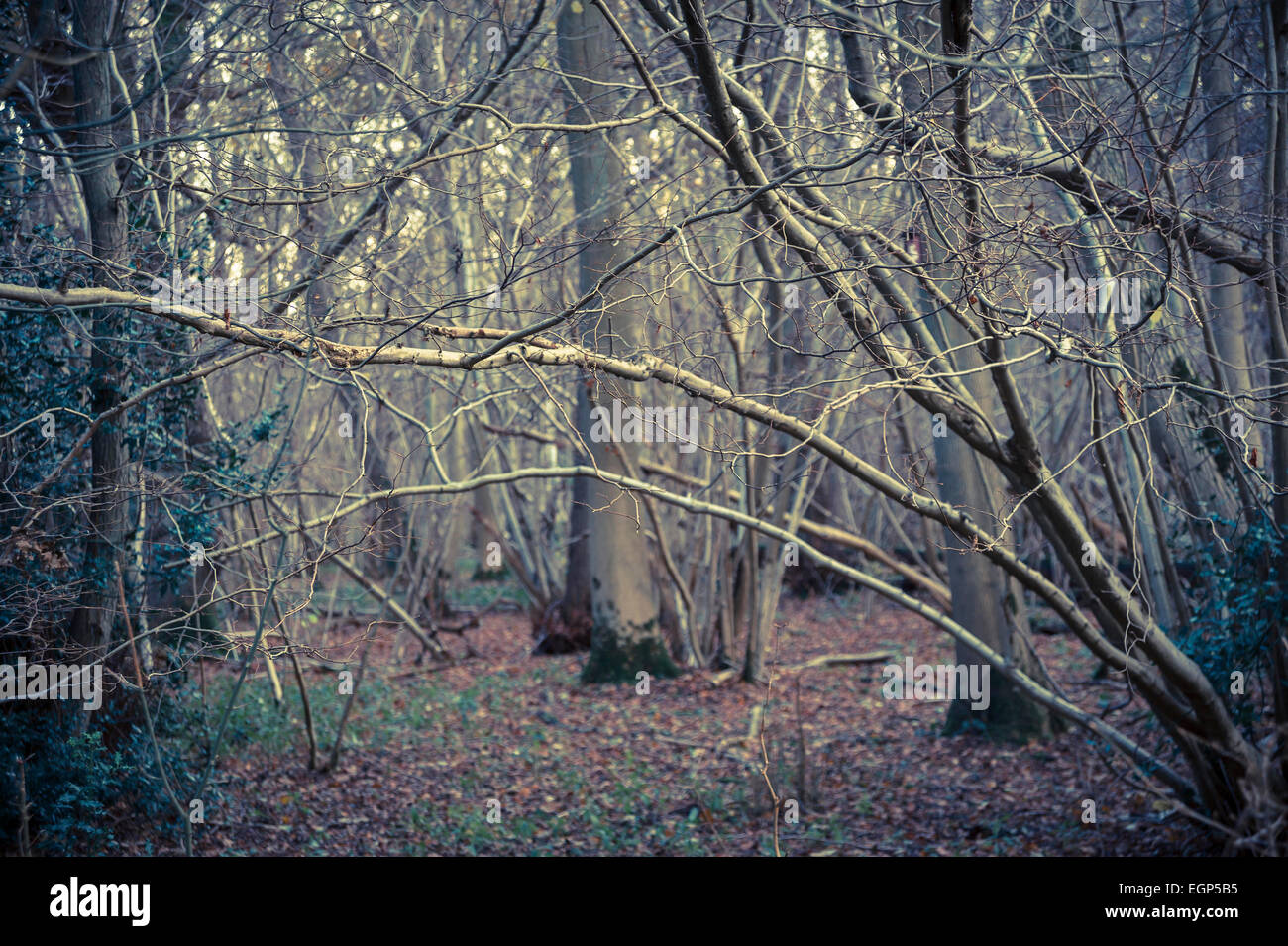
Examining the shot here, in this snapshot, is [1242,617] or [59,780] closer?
[1242,617]

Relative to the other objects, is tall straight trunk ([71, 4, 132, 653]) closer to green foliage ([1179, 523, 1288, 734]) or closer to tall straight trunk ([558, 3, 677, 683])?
tall straight trunk ([558, 3, 677, 683])

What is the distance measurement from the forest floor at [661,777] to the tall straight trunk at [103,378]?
55.4 inches

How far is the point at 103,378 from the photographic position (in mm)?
5953

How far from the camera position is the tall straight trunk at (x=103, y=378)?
5805 mm

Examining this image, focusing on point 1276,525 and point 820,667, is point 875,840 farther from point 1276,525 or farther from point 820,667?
point 820,667

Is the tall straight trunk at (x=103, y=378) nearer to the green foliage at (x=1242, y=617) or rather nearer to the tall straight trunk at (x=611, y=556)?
the tall straight trunk at (x=611, y=556)

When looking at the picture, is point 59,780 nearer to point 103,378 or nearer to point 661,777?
point 103,378

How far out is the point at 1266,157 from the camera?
538cm

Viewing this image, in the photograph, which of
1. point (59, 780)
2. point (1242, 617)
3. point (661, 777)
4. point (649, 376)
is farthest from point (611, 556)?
point (1242, 617)

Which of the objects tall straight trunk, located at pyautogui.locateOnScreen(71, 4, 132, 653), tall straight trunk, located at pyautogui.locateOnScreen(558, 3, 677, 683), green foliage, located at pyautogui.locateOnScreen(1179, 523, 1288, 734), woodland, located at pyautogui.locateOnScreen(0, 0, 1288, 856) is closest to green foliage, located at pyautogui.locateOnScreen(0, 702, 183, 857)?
woodland, located at pyautogui.locateOnScreen(0, 0, 1288, 856)

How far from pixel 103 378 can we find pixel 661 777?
492 centimetres

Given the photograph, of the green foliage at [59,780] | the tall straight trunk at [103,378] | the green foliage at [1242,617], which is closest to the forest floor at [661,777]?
the green foliage at [59,780]
